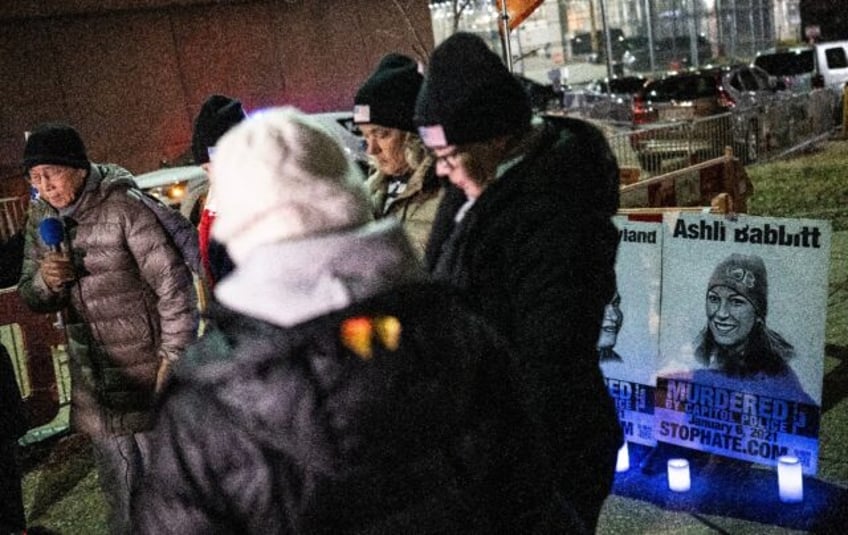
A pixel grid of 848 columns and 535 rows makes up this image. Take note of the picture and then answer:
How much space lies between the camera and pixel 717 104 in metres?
20.1

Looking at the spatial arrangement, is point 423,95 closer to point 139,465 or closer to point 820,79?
point 139,465

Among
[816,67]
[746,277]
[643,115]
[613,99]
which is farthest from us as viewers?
[613,99]

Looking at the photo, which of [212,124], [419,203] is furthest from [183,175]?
[419,203]

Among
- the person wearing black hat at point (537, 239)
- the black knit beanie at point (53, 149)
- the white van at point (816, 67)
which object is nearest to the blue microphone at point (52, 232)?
the black knit beanie at point (53, 149)

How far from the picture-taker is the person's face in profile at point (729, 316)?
463 cm

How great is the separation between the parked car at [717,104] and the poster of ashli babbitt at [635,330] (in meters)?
10.0

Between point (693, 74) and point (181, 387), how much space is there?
21550mm

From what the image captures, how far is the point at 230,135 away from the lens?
5.40ft

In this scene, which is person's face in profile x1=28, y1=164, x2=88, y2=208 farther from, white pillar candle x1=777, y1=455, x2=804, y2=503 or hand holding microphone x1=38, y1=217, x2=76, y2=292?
white pillar candle x1=777, y1=455, x2=804, y2=503

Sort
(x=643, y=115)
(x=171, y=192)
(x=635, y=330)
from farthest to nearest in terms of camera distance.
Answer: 1. (x=643, y=115)
2. (x=171, y=192)
3. (x=635, y=330)

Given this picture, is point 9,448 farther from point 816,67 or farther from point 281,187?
point 816,67

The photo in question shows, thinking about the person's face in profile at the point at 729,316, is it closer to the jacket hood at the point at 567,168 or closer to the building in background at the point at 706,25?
Answer: the jacket hood at the point at 567,168

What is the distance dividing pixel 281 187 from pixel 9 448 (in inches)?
138

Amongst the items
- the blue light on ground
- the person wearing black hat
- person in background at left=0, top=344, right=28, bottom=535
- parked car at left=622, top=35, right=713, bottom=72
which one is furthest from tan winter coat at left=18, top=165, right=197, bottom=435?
parked car at left=622, top=35, right=713, bottom=72
